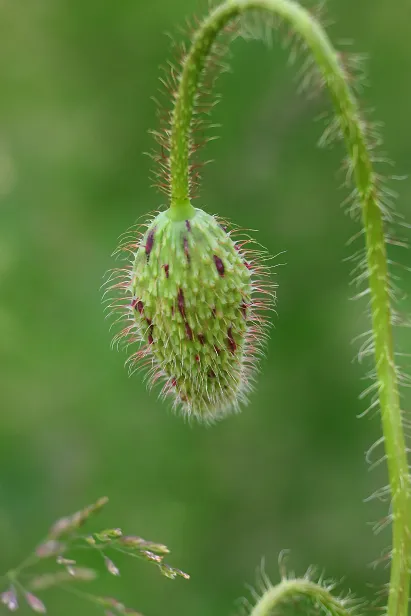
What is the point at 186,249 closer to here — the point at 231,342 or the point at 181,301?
the point at 181,301

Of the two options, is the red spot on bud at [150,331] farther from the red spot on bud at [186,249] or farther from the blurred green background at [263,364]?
the blurred green background at [263,364]

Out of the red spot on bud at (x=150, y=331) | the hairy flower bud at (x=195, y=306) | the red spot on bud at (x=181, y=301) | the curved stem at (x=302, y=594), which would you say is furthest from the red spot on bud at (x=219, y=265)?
the curved stem at (x=302, y=594)

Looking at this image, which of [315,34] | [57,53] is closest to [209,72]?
[315,34]

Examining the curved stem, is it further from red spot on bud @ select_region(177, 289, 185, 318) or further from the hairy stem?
red spot on bud @ select_region(177, 289, 185, 318)

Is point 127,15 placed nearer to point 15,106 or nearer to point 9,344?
point 15,106

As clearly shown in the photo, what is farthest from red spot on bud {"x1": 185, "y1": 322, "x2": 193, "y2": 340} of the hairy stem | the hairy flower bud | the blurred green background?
the blurred green background

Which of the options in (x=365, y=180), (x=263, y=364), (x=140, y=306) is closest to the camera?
(x=365, y=180)

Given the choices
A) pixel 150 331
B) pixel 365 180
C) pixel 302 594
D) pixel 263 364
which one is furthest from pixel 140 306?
pixel 263 364
